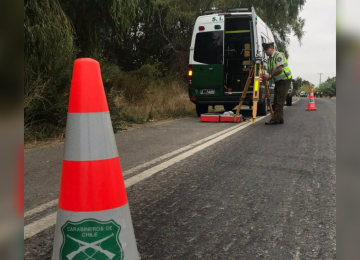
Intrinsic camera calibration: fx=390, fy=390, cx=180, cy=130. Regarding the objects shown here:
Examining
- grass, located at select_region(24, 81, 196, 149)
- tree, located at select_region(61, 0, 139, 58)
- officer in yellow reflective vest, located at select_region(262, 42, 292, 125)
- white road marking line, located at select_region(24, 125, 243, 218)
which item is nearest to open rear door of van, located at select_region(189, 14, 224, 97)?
grass, located at select_region(24, 81, 196, 149)

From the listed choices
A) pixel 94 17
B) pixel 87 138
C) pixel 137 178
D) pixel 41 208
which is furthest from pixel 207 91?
pixel 87 138

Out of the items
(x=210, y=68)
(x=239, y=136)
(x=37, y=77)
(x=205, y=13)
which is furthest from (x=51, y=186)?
(x=205, y=13)

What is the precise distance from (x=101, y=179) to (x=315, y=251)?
1.29 m

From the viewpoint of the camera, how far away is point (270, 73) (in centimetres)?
981

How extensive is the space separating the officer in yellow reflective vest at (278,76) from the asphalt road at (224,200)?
11.1ft

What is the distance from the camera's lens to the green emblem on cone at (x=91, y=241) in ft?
5.97

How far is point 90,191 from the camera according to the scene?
1.87 metres

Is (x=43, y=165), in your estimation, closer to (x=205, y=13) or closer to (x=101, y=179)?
(x=101, y=179)

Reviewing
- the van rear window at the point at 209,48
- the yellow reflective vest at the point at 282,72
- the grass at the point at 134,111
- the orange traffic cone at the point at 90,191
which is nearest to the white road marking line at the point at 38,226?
the orange traffic cone at the point at 90,191

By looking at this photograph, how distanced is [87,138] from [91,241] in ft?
1.60

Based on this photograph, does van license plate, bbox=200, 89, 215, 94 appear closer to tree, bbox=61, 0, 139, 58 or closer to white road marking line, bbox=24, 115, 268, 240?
tree, bbox=61, 0, 139, 58

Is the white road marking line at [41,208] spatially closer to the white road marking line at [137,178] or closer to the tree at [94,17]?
the white road marking line at [137,178]

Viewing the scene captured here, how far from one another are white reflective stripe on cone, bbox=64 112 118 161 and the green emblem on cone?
1.03ft

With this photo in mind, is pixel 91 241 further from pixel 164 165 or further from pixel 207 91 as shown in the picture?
pixel 207 91
